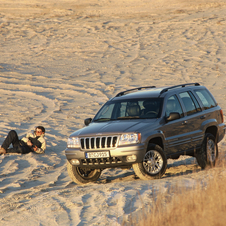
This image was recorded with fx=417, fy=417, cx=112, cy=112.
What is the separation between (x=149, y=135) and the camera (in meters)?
7.54

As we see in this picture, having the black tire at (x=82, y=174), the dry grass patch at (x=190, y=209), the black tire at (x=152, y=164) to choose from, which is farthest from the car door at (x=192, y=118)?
the dry grass patch at (x=190, y=209)

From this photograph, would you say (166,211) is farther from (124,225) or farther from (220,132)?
(220,132)

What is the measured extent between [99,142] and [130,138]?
0.57 m

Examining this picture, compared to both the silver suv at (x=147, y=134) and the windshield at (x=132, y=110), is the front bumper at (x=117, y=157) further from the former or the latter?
the windshield at (x=132, y=110)

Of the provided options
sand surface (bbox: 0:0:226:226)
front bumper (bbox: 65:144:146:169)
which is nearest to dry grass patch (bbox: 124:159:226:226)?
sand surface (bbox: 0:0:226:226)

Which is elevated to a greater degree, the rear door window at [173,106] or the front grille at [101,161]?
the rear door window at [173,106]

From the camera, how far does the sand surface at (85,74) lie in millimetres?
6438

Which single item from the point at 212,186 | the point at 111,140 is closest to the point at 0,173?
the point at 111,140

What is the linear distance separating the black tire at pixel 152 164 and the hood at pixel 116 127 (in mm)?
445

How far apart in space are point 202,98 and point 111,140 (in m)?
2.87

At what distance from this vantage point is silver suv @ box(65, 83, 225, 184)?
741 cm

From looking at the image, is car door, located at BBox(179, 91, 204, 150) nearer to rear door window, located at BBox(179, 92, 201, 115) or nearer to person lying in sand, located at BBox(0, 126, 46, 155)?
rear door window, located at BBox(179, 92, 201, 115)

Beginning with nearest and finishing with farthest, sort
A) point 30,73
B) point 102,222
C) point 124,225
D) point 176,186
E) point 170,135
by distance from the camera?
1. point 124,225
2. point 102,222
3. point 176,186
4. point 170,135
5. point 30,73

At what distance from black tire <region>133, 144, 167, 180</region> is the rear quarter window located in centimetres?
211
